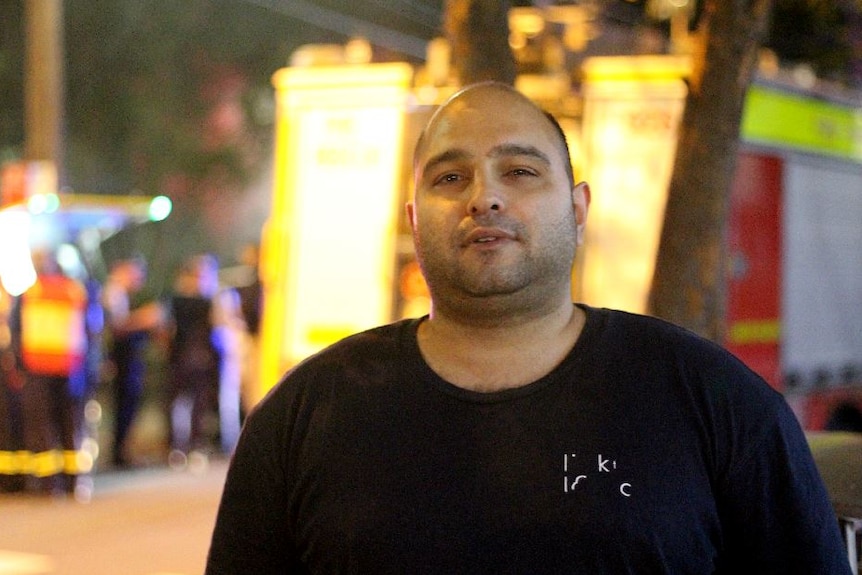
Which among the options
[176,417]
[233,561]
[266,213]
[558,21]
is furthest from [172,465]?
[266,213]

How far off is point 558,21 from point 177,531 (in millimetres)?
4527

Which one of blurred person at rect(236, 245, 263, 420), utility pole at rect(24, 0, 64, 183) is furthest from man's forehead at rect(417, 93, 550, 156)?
utility pole at rect(24, 0, 64, 183)

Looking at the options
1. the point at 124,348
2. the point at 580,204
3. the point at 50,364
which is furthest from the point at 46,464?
the point at 580,204

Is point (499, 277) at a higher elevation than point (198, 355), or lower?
higher

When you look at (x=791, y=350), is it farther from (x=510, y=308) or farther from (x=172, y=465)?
(x=510, y=308)

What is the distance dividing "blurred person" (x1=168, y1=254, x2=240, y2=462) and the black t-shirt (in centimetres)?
1101

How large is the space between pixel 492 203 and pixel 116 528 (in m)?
8.09

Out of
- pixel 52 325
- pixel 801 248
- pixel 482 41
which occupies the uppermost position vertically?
pixel 482 41

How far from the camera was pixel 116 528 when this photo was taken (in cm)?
999

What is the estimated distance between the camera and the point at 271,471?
2543 millimetres

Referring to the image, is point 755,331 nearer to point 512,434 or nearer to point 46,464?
point 46,464

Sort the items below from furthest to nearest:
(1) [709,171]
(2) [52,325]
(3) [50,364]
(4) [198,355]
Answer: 1. (4) [198,355]
2. (3) [50,364]
3. (2) [52,325]
4. (1) [709,171]

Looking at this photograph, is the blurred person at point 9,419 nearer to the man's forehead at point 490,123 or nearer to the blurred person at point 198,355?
the blurred person at point 198,355

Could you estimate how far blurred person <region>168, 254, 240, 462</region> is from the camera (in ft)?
44.2
